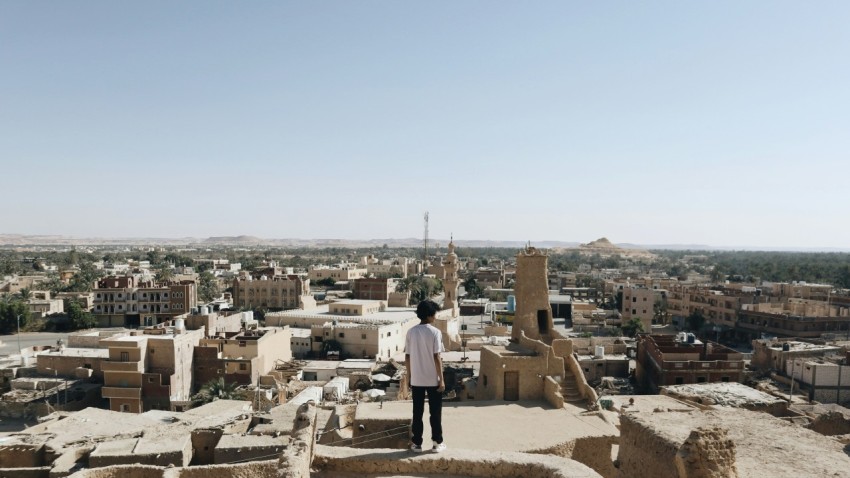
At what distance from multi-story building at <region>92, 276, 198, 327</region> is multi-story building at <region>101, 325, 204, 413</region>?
88.8ft

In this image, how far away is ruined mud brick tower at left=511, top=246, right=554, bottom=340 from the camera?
20484 mm

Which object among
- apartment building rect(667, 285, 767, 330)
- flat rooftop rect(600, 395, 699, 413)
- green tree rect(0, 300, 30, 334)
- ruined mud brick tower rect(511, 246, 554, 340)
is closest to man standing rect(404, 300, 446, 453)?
flat rooftop rect(600, 395, 699, 413)

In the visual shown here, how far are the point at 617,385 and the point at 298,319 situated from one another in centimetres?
2602

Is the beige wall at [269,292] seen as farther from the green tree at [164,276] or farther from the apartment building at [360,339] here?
the apartment building at [360,339]

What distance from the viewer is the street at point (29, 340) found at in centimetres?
4439

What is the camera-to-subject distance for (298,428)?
750cm

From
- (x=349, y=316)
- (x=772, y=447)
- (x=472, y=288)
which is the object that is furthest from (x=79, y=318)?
(x=772, y=447)

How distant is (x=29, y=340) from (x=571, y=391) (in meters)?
48.6

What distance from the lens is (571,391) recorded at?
16484mm

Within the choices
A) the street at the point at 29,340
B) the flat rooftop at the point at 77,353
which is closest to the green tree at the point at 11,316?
the street at the point at 29,340

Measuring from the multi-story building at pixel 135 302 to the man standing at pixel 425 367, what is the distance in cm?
5235

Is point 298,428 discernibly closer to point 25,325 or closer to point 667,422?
point 667,422

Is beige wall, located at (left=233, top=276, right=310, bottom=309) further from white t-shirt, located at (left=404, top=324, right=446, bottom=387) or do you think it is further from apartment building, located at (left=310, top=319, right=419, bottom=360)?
white t-shirt, located at (left=404, top=324, right=446, bottom=387)

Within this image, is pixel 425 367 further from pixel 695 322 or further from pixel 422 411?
pixel 695 322
